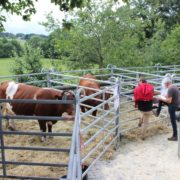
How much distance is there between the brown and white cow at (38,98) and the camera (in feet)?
25.9

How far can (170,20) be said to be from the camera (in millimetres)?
30875

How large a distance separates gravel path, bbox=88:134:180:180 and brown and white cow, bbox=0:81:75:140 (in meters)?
1.38

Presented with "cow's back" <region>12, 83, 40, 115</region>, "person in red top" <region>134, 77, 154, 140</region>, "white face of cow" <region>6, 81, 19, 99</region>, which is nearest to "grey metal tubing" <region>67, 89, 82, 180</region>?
"cow's back" <region>12, 83, 40, 115</region>

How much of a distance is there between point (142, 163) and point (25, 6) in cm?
375

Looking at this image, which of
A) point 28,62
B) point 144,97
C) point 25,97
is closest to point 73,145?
point 25,97

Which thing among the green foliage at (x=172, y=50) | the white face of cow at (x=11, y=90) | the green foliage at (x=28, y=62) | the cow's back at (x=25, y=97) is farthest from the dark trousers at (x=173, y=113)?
the green foliage at (x=172, y=50)

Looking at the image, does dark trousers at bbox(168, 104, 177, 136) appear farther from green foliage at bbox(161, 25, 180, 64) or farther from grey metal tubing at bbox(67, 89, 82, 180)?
green foliage at bbox(161, 25, 180, 64)

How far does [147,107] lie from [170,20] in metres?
23.3

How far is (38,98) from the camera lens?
8.43 meters

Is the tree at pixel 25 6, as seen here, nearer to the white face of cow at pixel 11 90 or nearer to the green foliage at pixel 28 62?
the white face of cow at pixel 11 90

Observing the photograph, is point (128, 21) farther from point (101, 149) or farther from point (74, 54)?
point (101, 149)

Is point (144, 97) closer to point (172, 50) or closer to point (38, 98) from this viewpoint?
point (38, 98)

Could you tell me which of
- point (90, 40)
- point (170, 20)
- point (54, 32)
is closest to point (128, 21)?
point (90, 40)

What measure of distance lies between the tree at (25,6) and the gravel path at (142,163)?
2962mm
